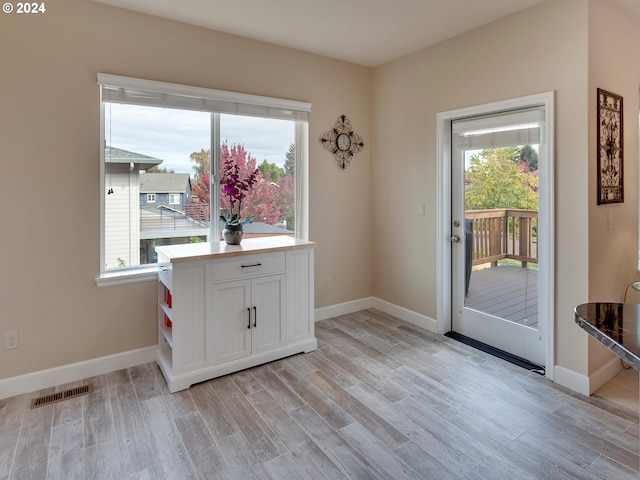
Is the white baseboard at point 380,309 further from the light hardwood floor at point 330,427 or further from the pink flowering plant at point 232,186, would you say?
the pink flowering plant at point 232,186

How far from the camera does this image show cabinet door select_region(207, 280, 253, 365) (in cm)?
268

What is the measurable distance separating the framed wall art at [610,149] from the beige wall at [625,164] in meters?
0.06

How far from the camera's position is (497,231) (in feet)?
10.3

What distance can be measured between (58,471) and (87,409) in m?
0.56

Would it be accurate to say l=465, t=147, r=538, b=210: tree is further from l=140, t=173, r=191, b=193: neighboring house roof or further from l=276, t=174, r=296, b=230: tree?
l=140, t=173, r=191, b=193: neighboring house roof

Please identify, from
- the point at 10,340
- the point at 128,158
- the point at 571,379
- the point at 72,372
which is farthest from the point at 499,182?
the point at 10,340

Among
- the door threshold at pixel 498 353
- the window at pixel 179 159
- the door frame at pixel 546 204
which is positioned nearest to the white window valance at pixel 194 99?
the window at pixel 179 159

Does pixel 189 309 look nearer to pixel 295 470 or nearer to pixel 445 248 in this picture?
pixel 295 470

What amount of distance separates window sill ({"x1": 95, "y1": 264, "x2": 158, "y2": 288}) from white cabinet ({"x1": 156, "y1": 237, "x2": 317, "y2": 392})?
9 centimetres

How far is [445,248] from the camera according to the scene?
11.4ft

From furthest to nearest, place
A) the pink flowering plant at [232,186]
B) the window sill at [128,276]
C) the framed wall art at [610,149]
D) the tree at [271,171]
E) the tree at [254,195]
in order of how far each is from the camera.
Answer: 1. the tree at [271,171]
2. the tree at [254,195]
3. the pink flowering plant at [232,186]
4. the window sill at [128,276]
5. the framed wall art at [610,149]

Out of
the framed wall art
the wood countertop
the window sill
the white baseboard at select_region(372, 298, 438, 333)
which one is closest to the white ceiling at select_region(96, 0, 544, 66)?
the framed wall art

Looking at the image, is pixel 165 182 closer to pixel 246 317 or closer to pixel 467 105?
pixel 246 317

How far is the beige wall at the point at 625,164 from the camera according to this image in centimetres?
246
